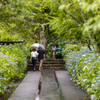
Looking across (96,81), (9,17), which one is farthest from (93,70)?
(9,17)

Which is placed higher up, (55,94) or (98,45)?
(98,45)

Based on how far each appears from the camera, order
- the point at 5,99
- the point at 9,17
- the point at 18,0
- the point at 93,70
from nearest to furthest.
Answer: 1. the point at 93,70
2. the point at 5,99
3. the point at 18,0
4. the point at 9,17

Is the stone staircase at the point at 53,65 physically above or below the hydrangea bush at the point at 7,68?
below

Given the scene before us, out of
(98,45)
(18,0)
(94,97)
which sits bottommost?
(94,97)

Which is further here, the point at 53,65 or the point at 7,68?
the point at 53,65

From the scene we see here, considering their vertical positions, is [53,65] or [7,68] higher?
[7,68]

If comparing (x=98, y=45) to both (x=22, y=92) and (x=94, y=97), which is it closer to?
(x=94, y=97)

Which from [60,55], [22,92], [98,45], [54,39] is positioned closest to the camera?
[98,45]

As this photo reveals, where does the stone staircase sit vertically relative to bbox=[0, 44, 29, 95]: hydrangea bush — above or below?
below

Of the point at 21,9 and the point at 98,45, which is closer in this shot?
the point at 98,45

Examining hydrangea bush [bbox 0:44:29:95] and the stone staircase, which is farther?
the stone staircase

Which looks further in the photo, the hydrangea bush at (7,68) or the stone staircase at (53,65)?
the stone staircase at (53,65)

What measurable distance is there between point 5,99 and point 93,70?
116 inches

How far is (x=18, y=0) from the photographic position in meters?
7.83
